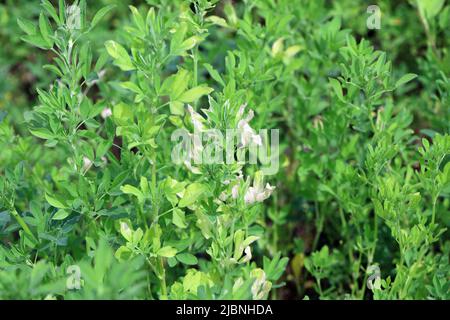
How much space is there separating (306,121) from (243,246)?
0.98 metres

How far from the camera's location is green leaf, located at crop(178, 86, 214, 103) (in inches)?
78.2

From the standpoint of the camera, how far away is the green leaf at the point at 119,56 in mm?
1969

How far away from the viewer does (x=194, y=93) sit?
1993 mm

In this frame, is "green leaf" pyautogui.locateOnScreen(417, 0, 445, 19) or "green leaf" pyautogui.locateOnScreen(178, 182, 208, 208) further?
"green leaf" pyautogui.locateOnScreen(417, 0, 445, 19)

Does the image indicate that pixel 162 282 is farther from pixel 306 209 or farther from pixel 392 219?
pixel 306 209

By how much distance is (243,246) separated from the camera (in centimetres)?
202

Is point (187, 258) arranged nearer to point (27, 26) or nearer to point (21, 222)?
point (21, 222)

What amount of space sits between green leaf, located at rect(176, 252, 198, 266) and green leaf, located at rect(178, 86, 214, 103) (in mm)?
478

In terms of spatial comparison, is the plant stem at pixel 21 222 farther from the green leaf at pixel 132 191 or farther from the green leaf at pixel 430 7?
the green leaf at pixel 430 7

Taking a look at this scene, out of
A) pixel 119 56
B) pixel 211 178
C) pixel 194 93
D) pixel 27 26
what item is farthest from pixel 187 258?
pixel 27 26

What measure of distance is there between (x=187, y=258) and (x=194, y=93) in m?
0.50

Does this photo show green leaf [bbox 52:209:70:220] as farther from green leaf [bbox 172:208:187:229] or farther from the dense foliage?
green leaf [bbox 172:208:187:229]

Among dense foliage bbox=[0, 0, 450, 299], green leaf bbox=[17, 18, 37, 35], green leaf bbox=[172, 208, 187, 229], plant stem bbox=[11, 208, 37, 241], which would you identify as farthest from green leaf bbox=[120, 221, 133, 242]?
green leaf bbox=[17, 18, 37, 35]

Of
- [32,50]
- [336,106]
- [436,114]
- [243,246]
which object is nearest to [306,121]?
[336,106]
